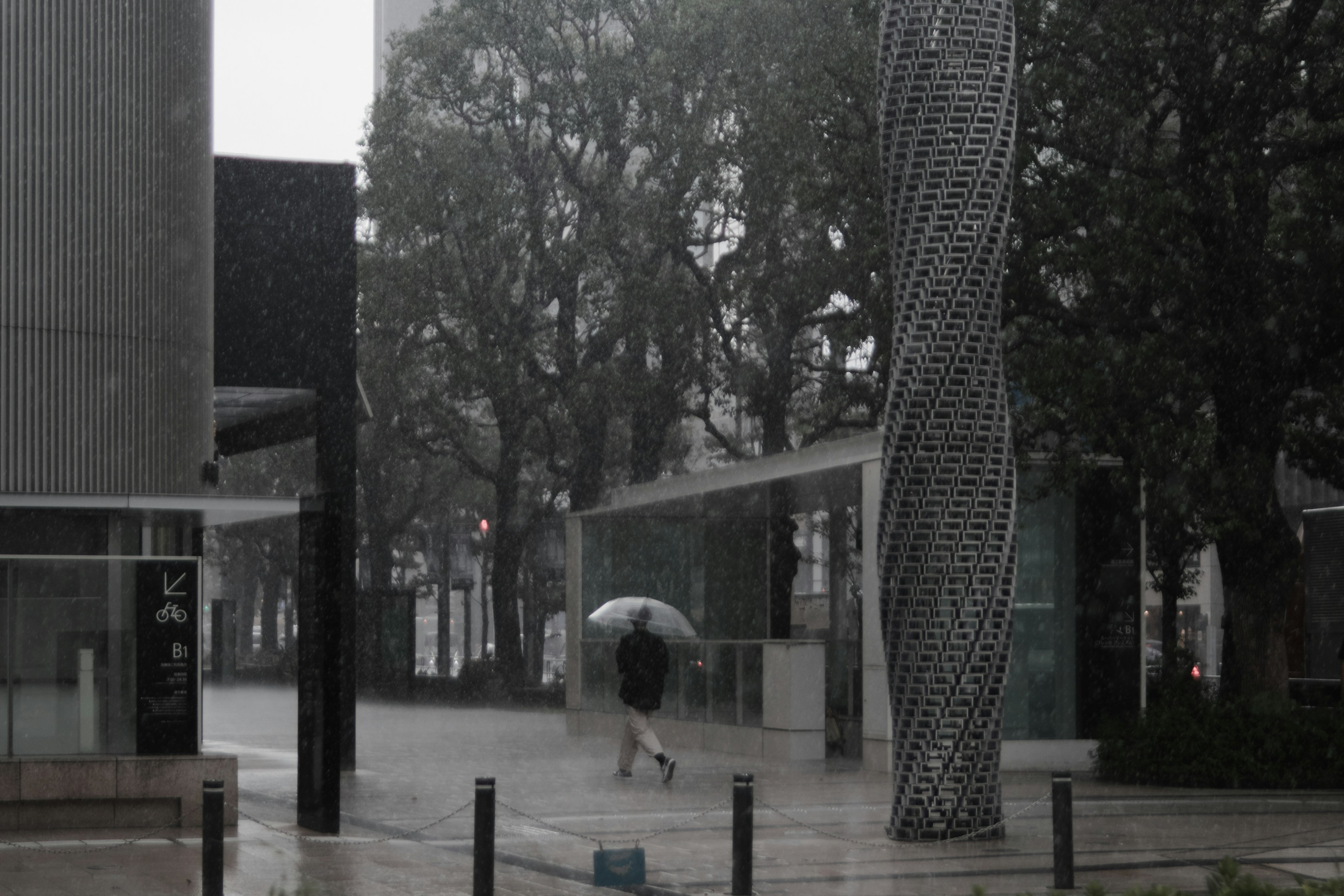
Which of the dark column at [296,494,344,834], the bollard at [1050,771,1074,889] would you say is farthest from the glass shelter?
the bollard at [1050,771,1074,889]

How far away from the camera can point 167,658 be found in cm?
1591

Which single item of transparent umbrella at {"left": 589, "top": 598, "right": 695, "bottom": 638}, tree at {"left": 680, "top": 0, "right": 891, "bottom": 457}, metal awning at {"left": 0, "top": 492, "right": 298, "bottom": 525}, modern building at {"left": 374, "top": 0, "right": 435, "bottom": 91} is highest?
modern building at {"left": 374, "top": 0, "right": 435, "bottom": 91}

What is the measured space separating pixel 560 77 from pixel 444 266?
519 cm

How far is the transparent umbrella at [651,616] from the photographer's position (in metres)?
23.6

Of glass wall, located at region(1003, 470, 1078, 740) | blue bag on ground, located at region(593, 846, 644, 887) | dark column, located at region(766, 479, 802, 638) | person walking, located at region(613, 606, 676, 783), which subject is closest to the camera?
blue bag on ground, located at region(593, 846, 644, 887)

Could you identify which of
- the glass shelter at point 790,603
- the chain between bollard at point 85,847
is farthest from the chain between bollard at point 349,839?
the glass shelter at point 790,603

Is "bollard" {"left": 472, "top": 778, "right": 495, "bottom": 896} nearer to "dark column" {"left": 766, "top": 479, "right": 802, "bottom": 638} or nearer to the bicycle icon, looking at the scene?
the bicycle icon

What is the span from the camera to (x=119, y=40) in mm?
16516

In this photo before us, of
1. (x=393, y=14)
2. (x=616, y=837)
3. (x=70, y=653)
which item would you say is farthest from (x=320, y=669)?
(x=393, y=14)

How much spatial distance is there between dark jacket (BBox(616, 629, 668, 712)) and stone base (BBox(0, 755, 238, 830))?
6583 mm

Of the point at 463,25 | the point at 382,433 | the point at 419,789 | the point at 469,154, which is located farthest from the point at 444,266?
the point at 419,789

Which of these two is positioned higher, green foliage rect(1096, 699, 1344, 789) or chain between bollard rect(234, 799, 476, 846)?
green foliage rect(1096, 699, 1344, 789)

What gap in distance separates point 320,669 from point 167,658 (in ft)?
4.74

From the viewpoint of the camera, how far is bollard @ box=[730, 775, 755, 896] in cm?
1142
